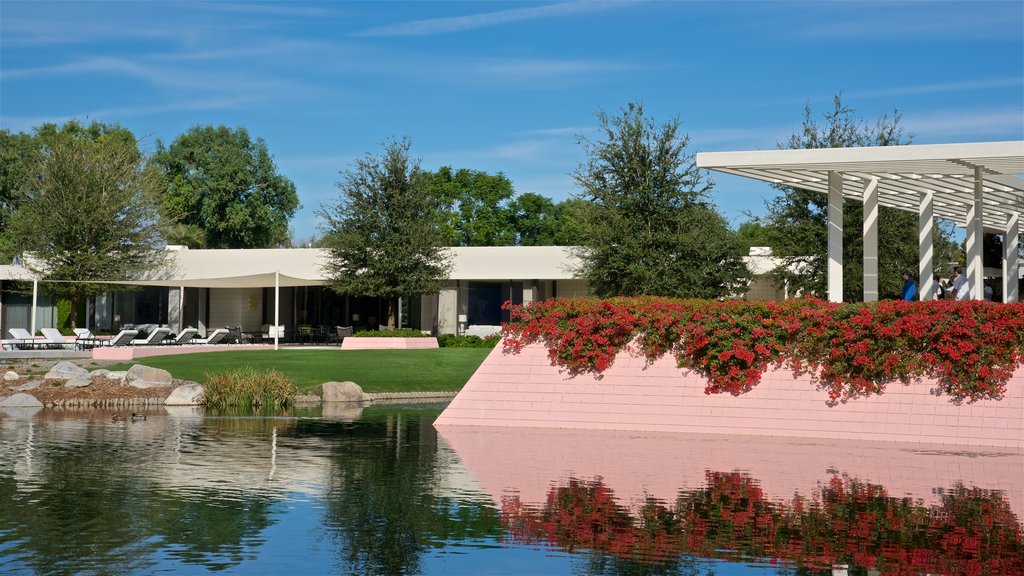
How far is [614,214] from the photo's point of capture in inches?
1208

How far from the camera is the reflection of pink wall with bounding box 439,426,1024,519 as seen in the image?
10969 millimetres

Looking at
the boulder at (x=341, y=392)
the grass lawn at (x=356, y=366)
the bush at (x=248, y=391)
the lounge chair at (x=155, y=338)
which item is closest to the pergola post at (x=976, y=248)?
the grass lawn at (x=356, y=366)

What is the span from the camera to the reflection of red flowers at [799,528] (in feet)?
25.7

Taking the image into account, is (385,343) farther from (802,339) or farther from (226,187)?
(226,187)

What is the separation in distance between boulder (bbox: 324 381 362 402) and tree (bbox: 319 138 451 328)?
12.8m

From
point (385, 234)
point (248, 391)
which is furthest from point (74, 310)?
point (248, 391)

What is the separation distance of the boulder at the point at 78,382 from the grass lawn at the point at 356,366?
2.21m

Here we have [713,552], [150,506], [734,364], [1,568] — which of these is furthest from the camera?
[734,364]

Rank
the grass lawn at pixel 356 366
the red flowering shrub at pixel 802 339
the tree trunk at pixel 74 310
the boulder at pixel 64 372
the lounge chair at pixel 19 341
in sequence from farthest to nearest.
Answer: the tree trunk at pixel 74 310 < the lounge chair at pixel 19 341 < the grass lawn at pixel 356 366 < the boulder at pixel 64 372 < the red flowering shrub at pixel 802 339

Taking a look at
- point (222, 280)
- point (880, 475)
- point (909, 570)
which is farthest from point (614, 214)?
point (909, 570)

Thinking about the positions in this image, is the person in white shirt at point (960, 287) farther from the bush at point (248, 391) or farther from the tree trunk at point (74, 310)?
the tree trunk at point (74, 310)

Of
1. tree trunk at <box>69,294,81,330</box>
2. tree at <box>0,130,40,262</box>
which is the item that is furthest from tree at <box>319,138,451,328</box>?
tree at <box>0,130,40,262</box>

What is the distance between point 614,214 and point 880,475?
63.0ft

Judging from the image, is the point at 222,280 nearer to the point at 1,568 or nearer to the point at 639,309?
the point at 639,309
